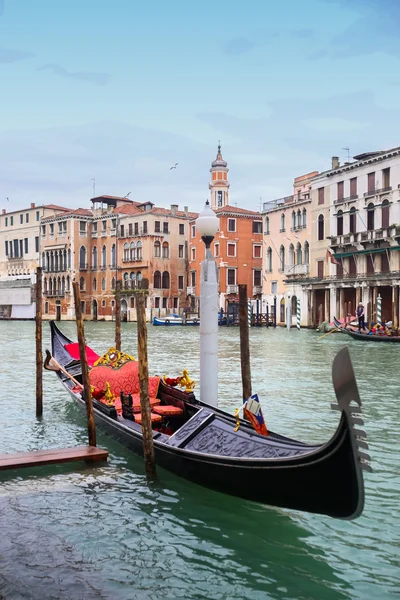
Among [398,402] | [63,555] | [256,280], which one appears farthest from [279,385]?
[256,280]

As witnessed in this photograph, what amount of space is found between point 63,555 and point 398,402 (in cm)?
613

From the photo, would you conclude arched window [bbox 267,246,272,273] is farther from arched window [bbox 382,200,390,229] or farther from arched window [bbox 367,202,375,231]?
arched window [bbox 382,200,390,229]

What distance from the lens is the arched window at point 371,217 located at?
27.5 m

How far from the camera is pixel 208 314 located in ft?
21.4

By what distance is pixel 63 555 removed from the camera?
3.87 meters

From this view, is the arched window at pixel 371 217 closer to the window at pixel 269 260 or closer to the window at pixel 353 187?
the window at pixel 353 187

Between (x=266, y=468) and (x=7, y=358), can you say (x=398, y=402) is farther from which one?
(x=7, y=358)

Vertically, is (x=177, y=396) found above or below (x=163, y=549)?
above

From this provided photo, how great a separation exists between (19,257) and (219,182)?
673 inches

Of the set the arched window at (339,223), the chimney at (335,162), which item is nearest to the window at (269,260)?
the chimney at (335,162)

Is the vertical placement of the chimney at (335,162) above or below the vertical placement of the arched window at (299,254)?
above

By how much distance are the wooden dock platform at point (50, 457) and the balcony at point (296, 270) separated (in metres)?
27.0

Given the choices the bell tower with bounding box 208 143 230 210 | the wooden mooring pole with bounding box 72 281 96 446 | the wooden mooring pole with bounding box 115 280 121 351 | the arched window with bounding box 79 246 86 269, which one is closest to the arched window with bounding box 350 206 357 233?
the bell tower with bounding box 208 143 230 210

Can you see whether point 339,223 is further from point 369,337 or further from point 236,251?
point 369,337
